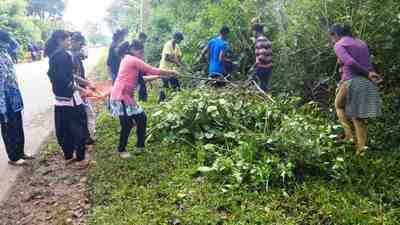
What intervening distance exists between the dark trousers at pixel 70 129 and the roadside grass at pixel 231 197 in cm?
41

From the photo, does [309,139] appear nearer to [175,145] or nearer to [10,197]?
[175,145]

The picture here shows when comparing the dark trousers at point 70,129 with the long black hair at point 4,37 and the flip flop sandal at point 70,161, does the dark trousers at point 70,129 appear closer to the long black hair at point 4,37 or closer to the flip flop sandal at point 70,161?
the flip flop sandal at point 70,161

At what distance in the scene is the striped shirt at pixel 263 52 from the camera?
7.22 meters

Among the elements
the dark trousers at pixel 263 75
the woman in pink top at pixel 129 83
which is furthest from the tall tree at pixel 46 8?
the woman in pink top at pixel 129 83

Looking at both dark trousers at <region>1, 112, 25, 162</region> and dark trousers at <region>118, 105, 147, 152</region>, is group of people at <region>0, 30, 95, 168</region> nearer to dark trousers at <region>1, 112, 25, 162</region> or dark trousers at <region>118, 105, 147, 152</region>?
dark trousers at <region>1, 112, 25, 162</region>

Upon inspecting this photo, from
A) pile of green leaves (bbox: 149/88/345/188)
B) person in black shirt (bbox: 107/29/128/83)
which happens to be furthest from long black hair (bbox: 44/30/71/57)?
person in black shirt (bbox: 107/29/128/83)

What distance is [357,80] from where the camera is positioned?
4.97m

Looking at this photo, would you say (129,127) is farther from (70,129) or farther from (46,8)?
(46,8)

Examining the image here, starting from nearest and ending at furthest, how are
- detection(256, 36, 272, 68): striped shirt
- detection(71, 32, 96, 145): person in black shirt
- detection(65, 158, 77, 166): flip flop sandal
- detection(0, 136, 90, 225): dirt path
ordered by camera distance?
detection(0, 136, 90, 225): dirt path < detection(65, 158, 77, 166): flip flop sandal < detection(71, 32, 96, 145): person in black shirt < detection(256, 36, 272, 68): striped shirt

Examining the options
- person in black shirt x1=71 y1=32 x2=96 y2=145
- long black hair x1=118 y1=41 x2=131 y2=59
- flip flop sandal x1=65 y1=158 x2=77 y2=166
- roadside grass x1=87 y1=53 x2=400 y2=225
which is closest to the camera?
roadside grass x1=87 y1=53 x2=400 y2=225

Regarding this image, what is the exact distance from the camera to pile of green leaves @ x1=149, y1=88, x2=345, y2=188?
4.62m

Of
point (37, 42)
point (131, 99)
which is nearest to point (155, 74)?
point (131, 99)

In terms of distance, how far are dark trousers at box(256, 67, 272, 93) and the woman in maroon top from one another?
2.39 metres

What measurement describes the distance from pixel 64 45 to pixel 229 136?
2.46 meters
